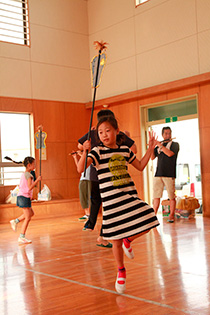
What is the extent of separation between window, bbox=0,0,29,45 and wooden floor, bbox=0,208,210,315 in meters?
5.56

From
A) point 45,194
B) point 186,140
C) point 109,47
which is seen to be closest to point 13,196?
point 45,194

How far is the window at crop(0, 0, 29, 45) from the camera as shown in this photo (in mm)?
9688

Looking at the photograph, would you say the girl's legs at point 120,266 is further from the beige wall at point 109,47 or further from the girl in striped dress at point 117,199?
the beige wall at point 109,47

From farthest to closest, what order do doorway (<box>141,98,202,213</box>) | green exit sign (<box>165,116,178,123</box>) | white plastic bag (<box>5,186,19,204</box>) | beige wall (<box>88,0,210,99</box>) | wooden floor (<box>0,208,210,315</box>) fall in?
white plastic bag (<box>5,186,19,204</box>) < green exit sign (<box>165,116,178,123</box>) < doorway (<box>141,98,202,213</box>) < beige wall (<box>88,0,210,99</box>) < wooden floor (<box>0,208,210,315</box>)

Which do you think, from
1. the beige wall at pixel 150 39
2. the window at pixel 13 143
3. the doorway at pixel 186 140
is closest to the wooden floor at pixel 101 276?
the doorway at pixel 186 140

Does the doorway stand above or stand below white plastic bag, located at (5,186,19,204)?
above

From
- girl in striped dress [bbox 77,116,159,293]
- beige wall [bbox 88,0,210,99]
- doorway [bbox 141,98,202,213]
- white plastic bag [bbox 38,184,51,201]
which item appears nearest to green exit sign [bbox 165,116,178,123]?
doorway [bbox 141,98,202,213]

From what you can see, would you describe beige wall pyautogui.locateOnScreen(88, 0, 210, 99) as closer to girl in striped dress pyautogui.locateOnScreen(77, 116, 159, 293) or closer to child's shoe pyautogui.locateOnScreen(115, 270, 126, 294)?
girl in striped dress pyautogui.locateOnScreen(77, 116, 159, 293)

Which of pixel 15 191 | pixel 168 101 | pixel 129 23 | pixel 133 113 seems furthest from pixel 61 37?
pixel 15 191

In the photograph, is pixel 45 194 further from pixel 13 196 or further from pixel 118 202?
pixel 118 202

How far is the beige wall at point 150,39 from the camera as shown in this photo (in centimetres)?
824

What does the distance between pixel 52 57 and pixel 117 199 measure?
26.3 feet

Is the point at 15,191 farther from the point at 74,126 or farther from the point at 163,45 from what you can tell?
the point at 163,45

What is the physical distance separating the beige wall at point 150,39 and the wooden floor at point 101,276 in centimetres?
398
